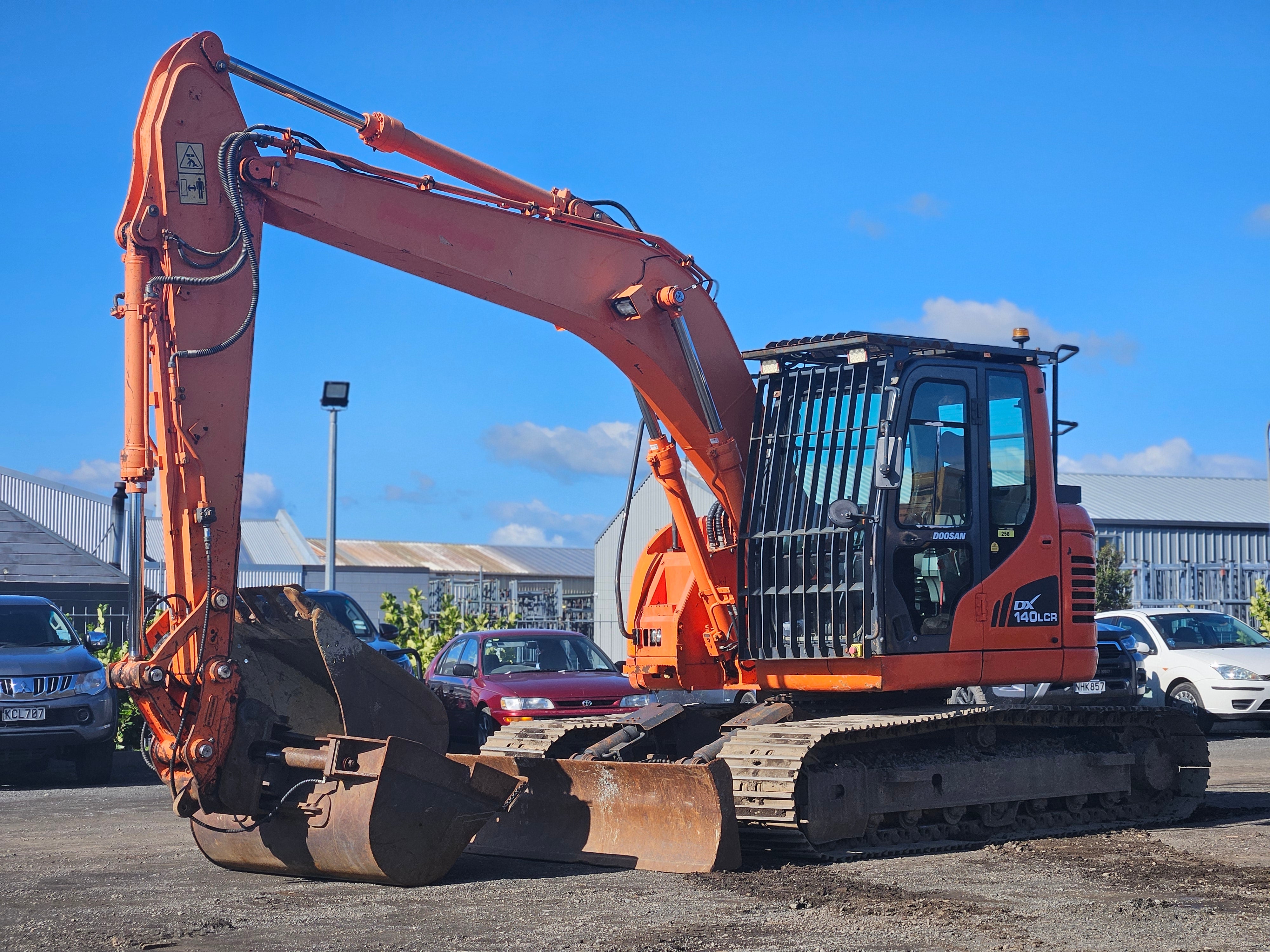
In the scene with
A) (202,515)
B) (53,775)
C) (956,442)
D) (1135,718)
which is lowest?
(53,775)

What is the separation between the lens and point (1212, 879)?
837 centimetres

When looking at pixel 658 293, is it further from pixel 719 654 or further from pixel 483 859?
A: pixel 483 859

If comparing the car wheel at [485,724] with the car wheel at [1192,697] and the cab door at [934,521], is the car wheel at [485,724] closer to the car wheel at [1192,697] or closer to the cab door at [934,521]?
the cab door at [934,521]

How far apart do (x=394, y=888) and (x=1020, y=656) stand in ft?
15.1

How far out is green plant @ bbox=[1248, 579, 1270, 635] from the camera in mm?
26156

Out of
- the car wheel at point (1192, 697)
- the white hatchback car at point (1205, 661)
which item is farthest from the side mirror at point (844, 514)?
the car wheel at point (1192, 697)

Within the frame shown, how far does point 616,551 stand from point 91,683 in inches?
1083

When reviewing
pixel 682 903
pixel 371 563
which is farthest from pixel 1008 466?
pixel 371 563

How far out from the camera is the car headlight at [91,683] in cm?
1478

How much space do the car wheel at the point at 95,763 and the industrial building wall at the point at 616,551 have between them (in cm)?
2594

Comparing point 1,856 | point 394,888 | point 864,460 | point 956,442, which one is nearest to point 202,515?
point 394,888

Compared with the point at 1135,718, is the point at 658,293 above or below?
above

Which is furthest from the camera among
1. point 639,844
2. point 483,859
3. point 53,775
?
point 53,775

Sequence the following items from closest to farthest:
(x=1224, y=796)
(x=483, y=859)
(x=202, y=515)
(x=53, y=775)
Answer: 1. (x=202, y=515)
2. (x=483, y=859)
3. (x=1224, y=796)
4. (x=53, y=775)
